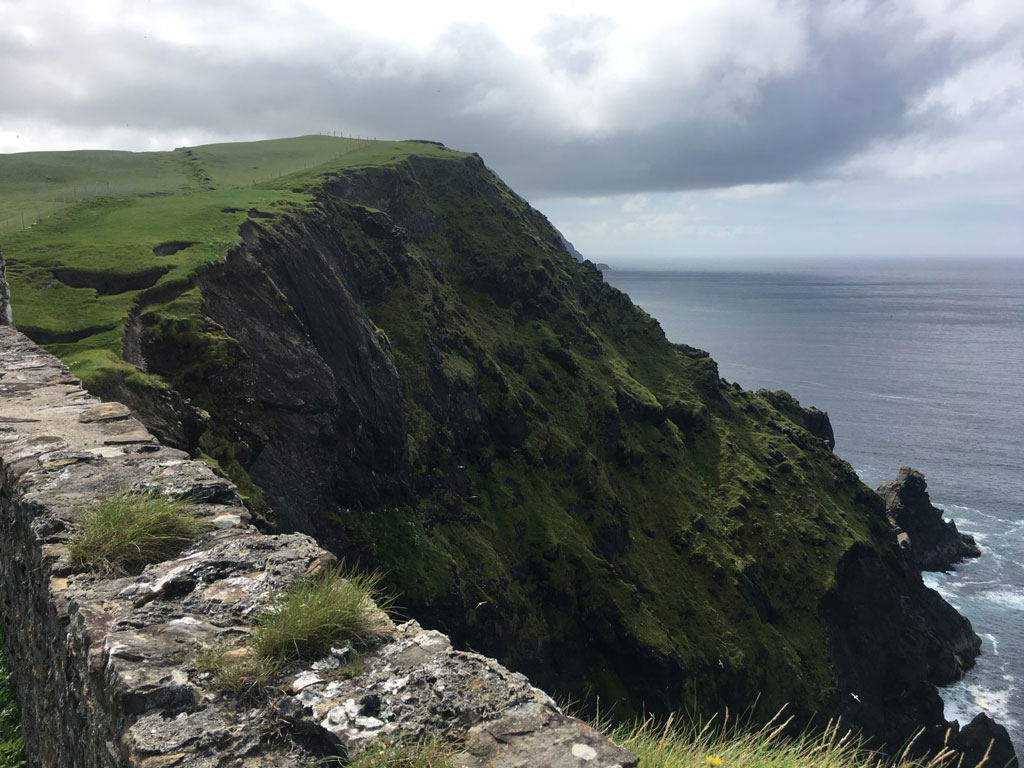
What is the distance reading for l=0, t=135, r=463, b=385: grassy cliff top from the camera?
95.3ft

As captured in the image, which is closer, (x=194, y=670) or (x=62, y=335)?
(x=194, y=670)

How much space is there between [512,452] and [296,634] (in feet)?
236

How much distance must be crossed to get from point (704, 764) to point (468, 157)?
458ft

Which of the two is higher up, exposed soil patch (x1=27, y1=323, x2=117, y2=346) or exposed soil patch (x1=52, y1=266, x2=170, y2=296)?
exposed soil patch (x1=52, y1=266, x2=170, y2=296)

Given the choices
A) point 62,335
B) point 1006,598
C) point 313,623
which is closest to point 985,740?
point 1006,598

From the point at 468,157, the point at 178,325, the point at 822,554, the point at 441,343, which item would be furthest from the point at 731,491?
the point at 468,157

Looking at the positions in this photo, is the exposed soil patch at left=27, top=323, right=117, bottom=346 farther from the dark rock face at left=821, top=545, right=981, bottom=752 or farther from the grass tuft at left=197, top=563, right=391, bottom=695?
the dark rock face at left=821, top=545, right=981, bottom=752

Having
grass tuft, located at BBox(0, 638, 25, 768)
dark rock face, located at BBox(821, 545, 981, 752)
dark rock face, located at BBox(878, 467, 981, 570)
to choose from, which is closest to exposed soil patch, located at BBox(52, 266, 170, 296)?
grass tuft, located at BBox(0, 638, 25, 768)

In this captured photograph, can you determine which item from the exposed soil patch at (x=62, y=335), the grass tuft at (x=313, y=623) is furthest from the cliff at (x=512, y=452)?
the grass tuft at (x=313, y=623)

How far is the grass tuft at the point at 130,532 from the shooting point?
594cm

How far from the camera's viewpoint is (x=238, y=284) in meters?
40.2

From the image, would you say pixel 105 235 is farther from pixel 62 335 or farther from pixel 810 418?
pixel 810 418

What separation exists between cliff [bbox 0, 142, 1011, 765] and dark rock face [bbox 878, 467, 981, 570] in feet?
17.4

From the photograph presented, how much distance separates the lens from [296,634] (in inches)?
192
